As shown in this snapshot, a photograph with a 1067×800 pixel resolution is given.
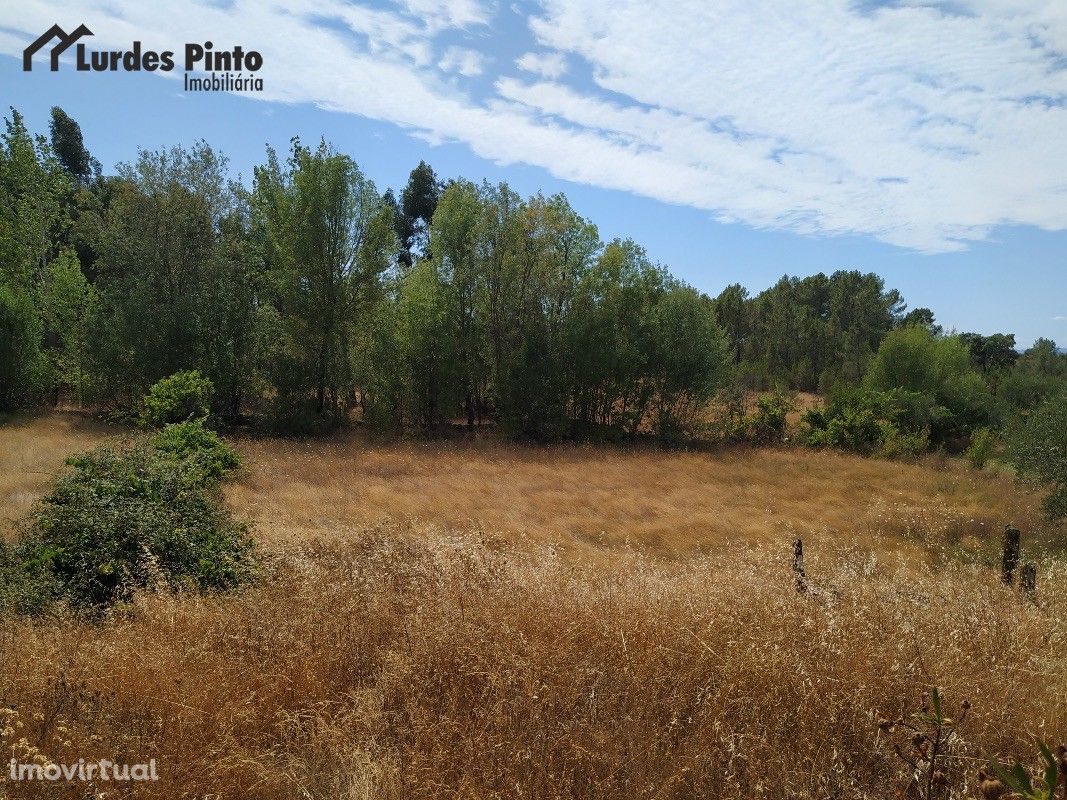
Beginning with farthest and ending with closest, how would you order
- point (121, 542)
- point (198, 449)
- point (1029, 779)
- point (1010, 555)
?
1. point (198, 449)
2. point (1010, 555)
3. point (121, 542)
4. point (1029, 779)

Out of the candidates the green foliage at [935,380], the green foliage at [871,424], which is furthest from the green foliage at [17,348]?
the green foliage at [935,380]

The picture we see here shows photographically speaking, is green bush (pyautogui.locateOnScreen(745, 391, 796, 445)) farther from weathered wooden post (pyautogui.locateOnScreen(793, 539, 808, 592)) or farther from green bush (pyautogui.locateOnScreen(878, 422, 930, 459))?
weathered wooden post (pyautogui.locateOnScreen(793, 539, 808, 592))

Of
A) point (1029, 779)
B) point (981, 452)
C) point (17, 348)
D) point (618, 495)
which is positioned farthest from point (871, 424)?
point (17, 348)

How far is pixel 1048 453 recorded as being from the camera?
13852mm

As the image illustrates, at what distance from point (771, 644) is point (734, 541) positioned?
920cm

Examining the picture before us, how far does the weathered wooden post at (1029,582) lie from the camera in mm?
4930

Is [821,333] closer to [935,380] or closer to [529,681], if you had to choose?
[935,380]

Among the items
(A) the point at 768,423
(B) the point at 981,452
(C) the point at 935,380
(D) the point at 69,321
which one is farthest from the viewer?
(C) the point at 935,380

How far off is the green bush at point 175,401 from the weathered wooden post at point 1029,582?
16810 mm

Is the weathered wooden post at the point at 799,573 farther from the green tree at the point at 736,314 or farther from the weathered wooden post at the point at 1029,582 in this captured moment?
the green tree at the point at 736,314

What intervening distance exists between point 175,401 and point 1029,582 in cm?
1787

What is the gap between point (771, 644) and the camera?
3.56 metres

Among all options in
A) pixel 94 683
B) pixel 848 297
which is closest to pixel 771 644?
pixel 94 683

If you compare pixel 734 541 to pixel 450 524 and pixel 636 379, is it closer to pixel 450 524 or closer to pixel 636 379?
pixel 450 524
